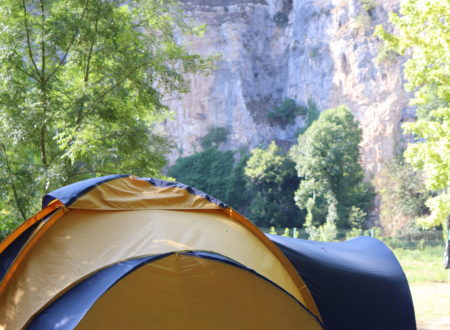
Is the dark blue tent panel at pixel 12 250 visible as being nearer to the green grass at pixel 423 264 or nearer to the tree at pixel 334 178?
the green grass at pixel 423 264

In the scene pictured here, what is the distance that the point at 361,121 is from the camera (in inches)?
1451

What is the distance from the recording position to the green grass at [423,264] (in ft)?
45.2

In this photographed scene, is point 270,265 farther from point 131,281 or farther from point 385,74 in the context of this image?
point 385,74

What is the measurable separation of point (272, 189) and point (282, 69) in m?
13.1

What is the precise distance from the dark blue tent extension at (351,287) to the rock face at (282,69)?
32.0 metres

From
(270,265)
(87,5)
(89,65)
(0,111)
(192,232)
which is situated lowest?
(270,265)

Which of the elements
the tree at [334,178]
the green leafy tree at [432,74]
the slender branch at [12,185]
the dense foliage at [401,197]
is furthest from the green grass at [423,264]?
the tree at [334,178]

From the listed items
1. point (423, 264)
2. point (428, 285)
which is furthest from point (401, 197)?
point (428, 285)

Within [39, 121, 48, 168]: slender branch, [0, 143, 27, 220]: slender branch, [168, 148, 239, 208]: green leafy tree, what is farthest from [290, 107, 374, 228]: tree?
[0, 143, 27, 220]: slender branch

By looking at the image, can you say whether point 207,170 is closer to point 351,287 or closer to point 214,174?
point 214,174

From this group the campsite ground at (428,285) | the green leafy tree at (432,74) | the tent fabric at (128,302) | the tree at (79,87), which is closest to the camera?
the tent fabric at (128,302)

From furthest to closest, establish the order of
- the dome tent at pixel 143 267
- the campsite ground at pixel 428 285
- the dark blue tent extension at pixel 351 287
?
the campsite ground at pixel 428 285, the dark blue tent extension at pixel 351 287, the dome tent at pixel 143 267

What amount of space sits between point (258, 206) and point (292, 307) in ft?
105

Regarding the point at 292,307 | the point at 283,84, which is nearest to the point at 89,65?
the point at 292,307
